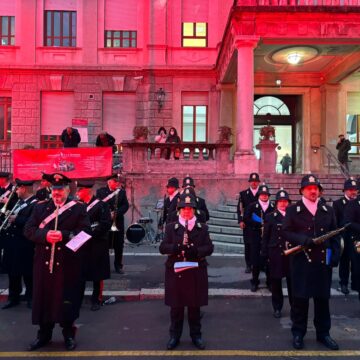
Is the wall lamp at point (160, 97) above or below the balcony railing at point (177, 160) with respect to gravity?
above

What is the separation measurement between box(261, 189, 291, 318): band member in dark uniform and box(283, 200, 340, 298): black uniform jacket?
0.89 metres

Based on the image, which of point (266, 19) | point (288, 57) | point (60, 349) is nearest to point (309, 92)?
point (288, 57)

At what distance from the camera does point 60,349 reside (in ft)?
16.6

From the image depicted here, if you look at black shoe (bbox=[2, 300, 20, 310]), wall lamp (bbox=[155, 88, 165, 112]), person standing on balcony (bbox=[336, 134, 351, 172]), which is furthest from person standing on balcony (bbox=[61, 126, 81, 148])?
person standing on balcony (bbox=[336, 134, 351, 172])

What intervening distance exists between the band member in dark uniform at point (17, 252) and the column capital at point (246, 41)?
9485 mm

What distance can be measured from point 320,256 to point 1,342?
12.8ft

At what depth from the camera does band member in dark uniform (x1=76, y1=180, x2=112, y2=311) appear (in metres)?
6.61

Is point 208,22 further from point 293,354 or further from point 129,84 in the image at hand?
point 293,354

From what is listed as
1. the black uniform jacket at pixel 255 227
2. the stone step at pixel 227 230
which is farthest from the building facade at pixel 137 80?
the black uniform jacket at pixel 255 227

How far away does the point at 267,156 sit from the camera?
1445 centimetres

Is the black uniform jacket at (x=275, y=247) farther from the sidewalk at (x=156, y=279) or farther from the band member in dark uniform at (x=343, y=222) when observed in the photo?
the band member in dark uniform at (x=343, y=222)

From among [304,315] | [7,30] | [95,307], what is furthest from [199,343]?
[7,30]

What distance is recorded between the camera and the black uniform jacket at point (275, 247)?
20.5ft

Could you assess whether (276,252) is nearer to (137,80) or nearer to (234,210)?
(234,210)
